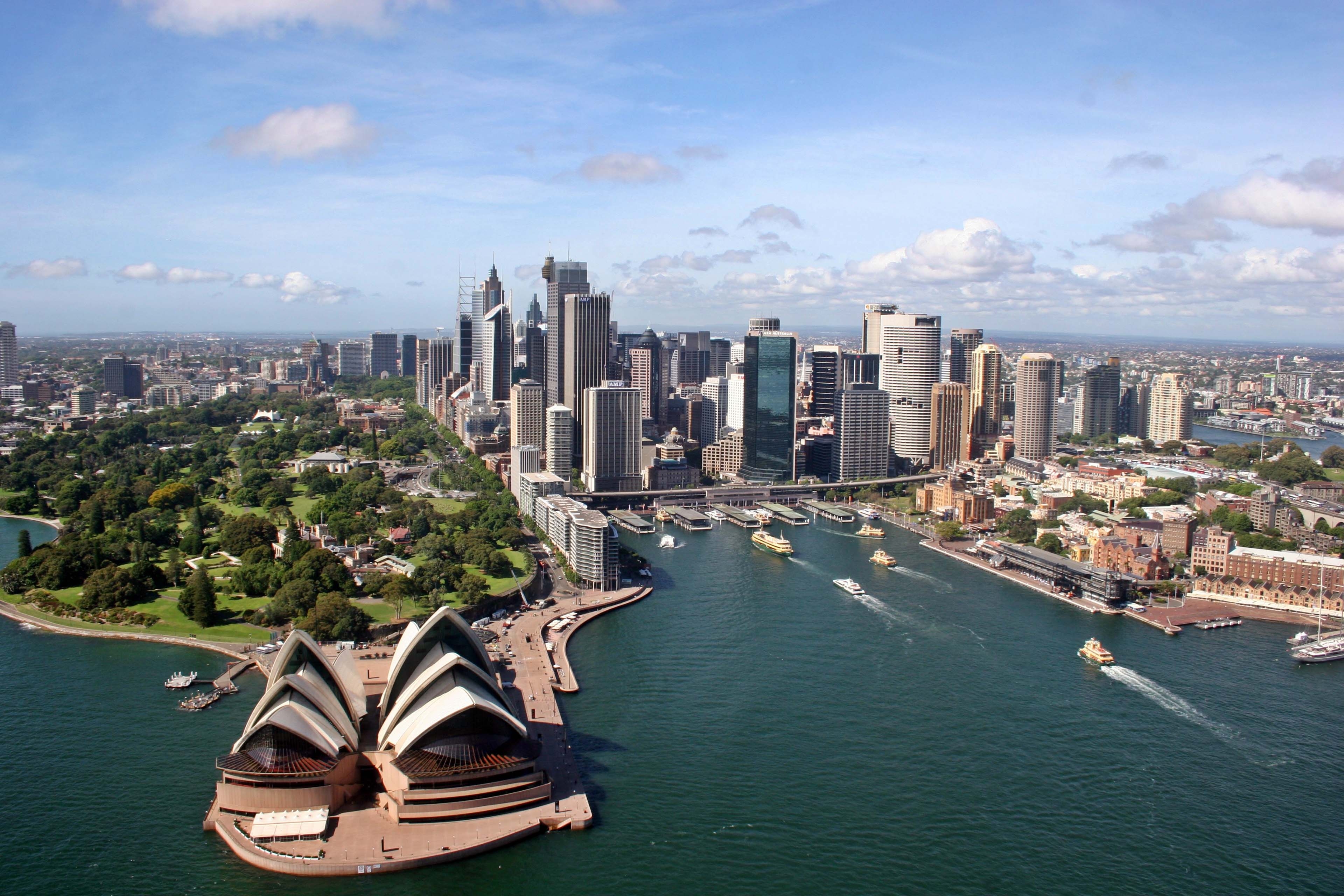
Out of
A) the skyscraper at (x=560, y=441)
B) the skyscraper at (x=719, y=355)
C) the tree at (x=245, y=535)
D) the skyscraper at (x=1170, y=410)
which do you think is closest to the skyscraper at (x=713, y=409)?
the skyscraper at (x=560, y=441)

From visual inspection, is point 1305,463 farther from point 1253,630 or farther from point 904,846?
point 904,846

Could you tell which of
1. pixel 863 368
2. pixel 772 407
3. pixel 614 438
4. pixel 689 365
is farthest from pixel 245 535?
pixel 689 365

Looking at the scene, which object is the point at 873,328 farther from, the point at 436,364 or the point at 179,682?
the point at 179,682

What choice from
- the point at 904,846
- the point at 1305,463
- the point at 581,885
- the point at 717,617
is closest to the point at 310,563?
the point at 717,617

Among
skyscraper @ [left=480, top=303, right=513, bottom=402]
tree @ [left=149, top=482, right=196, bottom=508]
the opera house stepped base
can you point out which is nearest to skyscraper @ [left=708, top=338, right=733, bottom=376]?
skyscraper @ [left=480, top=303, right=513, bottom=402]

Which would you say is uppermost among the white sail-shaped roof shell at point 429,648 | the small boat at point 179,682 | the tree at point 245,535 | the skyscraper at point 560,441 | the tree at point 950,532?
the skyscraper at point 560,441

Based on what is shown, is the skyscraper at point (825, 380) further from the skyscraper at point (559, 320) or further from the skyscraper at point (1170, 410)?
the skyscraper at point (1170, 410)

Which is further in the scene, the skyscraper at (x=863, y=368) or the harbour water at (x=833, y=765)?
the skyscraper at (x=863, y=368)
